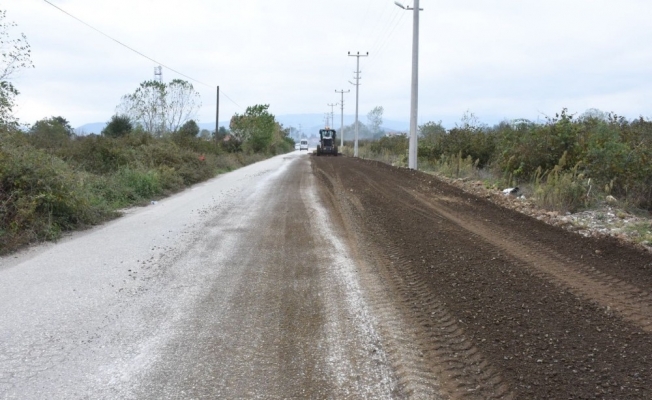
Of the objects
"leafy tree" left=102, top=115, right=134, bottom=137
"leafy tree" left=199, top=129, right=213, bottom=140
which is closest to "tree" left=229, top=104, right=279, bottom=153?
"leafy tree" left=199, top=129, right=213, bottom=140

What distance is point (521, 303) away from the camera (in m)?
5.13

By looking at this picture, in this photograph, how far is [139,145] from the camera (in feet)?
73.5

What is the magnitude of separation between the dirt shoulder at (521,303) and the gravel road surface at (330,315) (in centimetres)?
2

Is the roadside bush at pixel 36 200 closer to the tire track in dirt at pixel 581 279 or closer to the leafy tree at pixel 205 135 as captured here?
the tire track in dirt at pixel 581 279

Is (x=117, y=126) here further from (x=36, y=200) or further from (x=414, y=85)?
(x=36, y=200)

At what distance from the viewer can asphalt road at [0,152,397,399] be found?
367 cm

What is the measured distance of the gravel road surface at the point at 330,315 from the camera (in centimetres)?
364

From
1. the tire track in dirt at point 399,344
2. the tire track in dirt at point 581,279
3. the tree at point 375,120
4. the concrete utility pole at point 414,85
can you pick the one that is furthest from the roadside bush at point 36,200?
the tree at point 375,120

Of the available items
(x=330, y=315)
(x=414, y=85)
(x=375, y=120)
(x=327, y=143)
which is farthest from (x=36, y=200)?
(x=375, y=120)

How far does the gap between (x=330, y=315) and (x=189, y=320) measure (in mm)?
1370

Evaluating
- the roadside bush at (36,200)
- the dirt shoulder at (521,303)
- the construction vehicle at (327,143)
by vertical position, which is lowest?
the dirt shoulder at (521,303)

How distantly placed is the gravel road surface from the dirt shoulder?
2 centimetres

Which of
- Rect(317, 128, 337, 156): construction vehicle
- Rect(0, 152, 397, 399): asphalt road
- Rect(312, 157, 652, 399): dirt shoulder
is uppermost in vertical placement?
Rect(317, 128, 337, 156): construction vehicle

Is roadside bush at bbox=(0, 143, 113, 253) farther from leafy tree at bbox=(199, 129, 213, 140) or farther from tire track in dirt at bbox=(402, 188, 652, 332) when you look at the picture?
leafy tree at bbox=(199, 129, 213, 140)
